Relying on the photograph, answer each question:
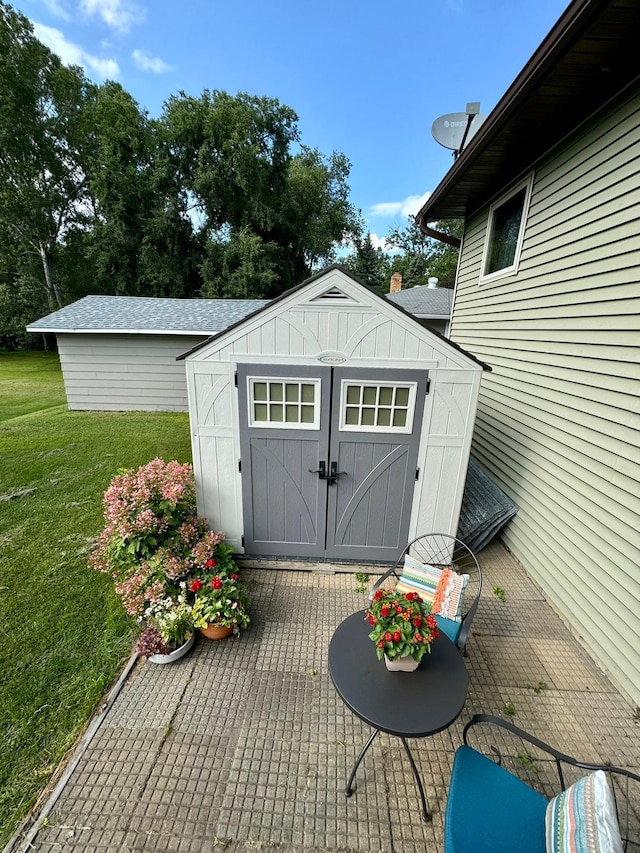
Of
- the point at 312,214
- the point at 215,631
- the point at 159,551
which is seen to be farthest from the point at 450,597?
the point at 312,214

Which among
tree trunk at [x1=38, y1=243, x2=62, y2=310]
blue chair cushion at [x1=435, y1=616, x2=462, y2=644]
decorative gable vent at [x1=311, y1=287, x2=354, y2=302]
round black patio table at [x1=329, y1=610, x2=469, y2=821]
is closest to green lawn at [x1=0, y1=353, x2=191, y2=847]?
round black patio table at [x1=329, y1=610, x2=469, y2=821]

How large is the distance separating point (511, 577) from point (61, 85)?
103ft

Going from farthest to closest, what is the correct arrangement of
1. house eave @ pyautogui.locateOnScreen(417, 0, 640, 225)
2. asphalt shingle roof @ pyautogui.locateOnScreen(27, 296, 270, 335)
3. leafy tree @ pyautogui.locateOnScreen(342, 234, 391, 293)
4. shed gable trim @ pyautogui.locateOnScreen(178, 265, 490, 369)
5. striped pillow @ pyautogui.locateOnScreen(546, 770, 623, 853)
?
leafy tree @ pyautogui.locateOnScreen(342, 234, 391, 293) → asphalt shingle roof @ pyautogui.locateOnScreen(27, 296, 270, 335) → shed gable trim @ pyautogui.locateOnScreen(178, 265, 490, 369) → house eave @ pyautogui.locateOnScreen(417, 0, 640, 225) → striped pillow @ pyautogui.locateOnScreen(546, 770, 623, 853)

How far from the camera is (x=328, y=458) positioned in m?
3.77

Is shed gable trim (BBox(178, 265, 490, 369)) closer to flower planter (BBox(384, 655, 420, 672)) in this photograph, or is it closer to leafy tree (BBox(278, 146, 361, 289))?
flower planter (BBox(384, 655, 420, 672))

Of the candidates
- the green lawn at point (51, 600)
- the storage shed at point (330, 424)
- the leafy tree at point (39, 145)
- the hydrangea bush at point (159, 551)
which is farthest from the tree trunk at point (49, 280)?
the storage shed at point (330, 424)

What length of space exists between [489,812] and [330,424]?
109 inches

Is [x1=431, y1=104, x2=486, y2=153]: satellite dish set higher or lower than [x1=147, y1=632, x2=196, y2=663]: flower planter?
higher

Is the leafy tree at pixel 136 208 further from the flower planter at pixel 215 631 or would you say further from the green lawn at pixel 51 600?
the flower planter at pixel 215 631

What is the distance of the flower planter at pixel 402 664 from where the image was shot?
2.18 metres

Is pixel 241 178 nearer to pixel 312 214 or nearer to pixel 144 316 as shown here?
pixel 312 214

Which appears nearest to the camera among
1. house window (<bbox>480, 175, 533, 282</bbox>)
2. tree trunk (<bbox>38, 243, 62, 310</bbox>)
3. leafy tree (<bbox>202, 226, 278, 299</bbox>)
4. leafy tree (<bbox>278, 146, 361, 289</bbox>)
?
house window (<bbox>480, 175, 533, 282</bbox>)

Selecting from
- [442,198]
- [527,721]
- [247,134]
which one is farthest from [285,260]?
[527,721]

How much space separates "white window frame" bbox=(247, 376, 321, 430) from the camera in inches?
140
